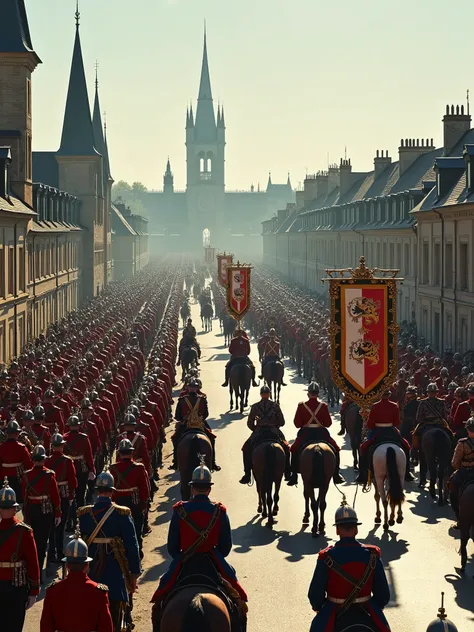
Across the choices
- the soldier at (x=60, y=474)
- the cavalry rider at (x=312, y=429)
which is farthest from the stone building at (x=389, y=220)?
the soldier at (x=60, y=474)

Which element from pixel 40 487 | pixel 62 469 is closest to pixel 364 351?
pixel 62 469

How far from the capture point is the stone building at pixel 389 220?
4469cm

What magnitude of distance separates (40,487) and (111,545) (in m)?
3.17

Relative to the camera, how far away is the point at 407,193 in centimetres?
4897

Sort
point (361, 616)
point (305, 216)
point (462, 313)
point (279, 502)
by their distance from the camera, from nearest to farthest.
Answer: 1. point (361, 616)
2. point (279, 502)
3. point (462, 313)
4. point (305, 216)

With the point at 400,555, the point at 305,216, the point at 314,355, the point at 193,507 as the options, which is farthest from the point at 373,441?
the point at 305,216

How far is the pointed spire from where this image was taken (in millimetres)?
75188

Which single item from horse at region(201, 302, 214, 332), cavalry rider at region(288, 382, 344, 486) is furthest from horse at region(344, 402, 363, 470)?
horse at region(201, 302, 214, 332)

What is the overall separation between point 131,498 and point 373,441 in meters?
4.57

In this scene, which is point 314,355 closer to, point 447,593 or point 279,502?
point 279,502

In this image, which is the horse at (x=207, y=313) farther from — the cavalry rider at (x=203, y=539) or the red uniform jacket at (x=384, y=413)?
the cavalry rider at (x=203, y=539)

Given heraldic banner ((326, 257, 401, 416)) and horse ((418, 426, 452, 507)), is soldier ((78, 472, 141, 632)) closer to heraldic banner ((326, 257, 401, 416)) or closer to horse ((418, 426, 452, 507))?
heraldic banner ((326, 257, 401, 416))

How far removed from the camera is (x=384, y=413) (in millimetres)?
17250

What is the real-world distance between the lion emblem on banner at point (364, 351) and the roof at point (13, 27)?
31152 mm
